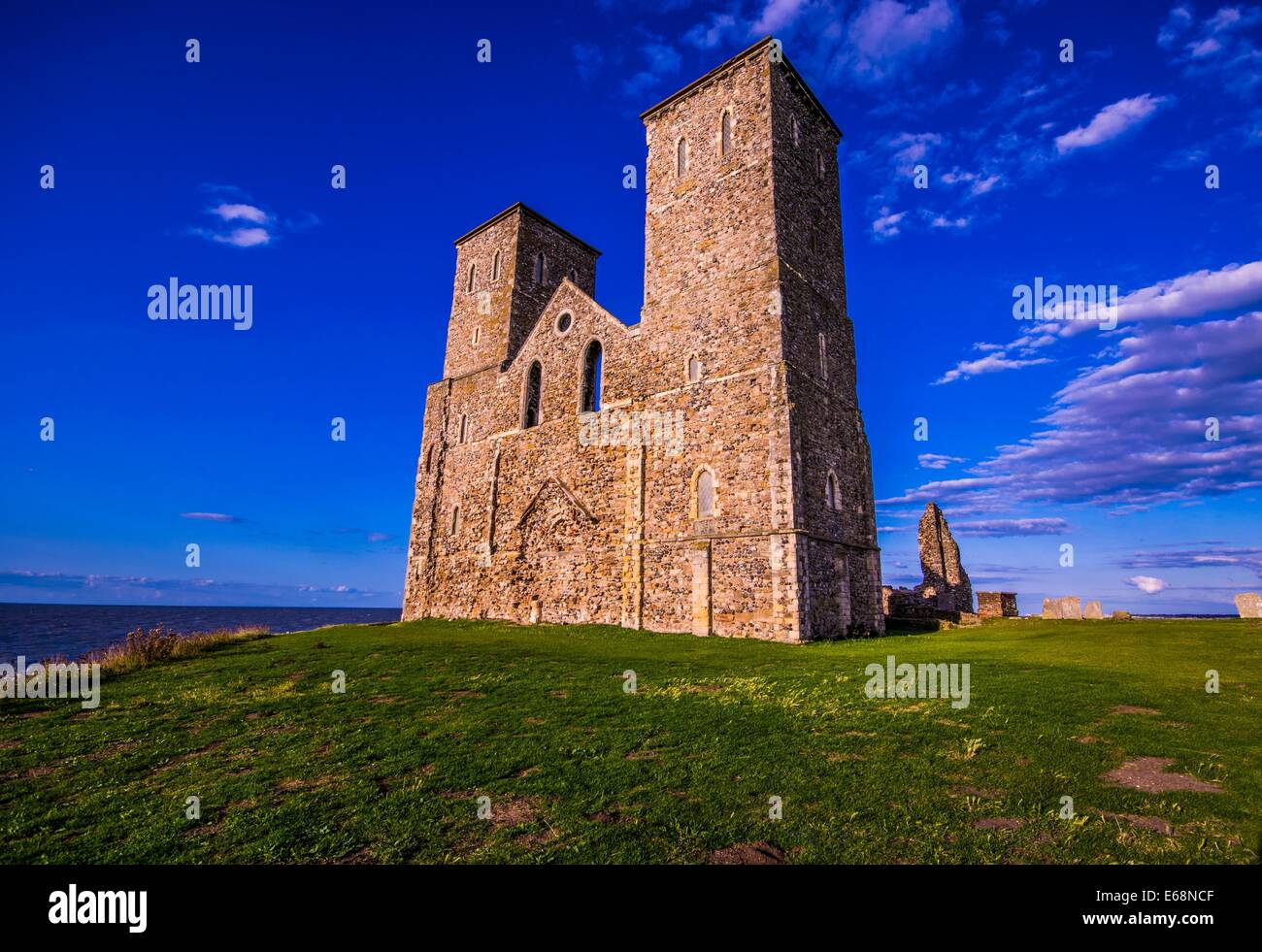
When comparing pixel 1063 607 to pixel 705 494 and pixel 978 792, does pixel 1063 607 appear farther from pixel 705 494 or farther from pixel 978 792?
pixel 978 792

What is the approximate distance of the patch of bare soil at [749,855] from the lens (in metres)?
4.65

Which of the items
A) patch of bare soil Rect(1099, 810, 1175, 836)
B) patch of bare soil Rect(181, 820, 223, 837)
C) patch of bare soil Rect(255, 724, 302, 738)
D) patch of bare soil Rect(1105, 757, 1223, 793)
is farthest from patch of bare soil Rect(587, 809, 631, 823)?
patch of bare soil Rect(255, 724, 302, 738)

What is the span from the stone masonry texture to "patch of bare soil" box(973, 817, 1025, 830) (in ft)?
46.7

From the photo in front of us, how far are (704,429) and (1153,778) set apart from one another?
701 inches

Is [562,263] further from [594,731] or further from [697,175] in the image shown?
[594,731]

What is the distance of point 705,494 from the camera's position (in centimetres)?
2270

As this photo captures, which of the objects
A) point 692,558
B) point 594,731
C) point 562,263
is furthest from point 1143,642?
point 562,263

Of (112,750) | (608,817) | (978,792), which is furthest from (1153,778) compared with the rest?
(112,750)

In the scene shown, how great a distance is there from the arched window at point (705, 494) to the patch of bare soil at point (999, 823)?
16921mm

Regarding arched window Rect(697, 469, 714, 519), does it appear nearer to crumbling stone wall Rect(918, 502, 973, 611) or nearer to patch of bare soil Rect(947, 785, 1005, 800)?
patch of bare soil Rect(947, 785, 1005, 800)

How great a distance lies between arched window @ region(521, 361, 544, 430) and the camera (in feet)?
102

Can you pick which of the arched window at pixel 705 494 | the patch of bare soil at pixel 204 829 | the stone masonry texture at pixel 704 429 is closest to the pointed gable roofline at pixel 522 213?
the stone masonry texture at pixel 704 429
